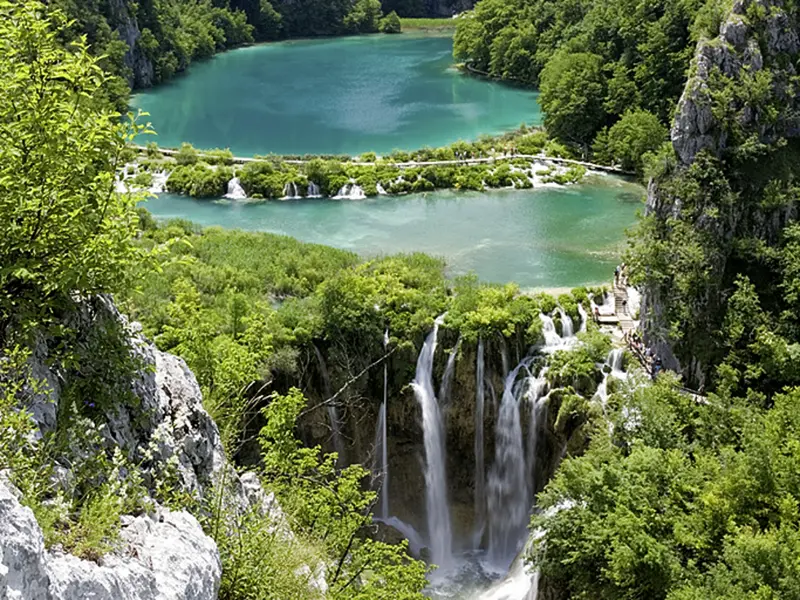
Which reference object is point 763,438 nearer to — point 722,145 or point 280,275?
point 722,145

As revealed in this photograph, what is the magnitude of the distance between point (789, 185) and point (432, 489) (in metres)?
15.2

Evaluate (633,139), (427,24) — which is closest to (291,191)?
(633,139)

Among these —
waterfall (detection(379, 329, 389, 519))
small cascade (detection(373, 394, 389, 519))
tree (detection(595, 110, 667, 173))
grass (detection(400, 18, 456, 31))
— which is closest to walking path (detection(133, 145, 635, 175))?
tree (detection(595, 110, 667, 173))

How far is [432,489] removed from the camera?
23.5 metres

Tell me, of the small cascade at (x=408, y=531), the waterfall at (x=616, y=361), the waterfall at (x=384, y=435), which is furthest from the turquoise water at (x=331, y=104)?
the small cascade at (x=408, y=531)

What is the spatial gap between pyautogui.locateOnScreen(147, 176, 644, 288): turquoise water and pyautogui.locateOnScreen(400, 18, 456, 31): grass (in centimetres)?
7662

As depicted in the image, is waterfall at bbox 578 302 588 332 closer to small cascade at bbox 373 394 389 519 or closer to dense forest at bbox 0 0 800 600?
dense forest at bbox 0 0 800 600

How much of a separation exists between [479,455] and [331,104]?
47882mm

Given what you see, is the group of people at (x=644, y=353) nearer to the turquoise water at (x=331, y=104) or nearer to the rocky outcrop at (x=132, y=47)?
the turquoise water at (x=331, y=104)

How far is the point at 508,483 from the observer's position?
23250mm

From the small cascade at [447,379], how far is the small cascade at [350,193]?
2040 cm

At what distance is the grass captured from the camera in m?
113

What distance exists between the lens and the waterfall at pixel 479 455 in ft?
75.8

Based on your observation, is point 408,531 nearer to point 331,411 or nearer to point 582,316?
point 331,411
